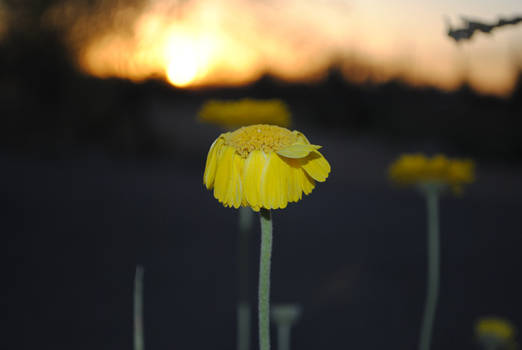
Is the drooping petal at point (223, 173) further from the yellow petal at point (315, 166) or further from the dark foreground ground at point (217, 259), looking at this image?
the dark foreground ground at point (217, 259)

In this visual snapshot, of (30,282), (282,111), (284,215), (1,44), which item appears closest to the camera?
(282,111)

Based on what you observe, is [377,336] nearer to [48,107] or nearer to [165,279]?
[165,279]

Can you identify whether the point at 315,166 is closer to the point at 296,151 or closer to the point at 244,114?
the point at 296,151

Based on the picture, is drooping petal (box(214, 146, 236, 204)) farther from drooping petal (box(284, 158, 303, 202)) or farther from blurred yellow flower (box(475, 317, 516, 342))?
blurred yellow flower (box(475, 317, 516, 342))

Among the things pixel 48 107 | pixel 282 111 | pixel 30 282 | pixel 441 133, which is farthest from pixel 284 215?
pixel 48 107

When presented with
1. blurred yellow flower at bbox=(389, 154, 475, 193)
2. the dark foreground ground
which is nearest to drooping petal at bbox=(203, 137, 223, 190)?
blurred yellow flower at bbox=(389, 154, 475, 193)

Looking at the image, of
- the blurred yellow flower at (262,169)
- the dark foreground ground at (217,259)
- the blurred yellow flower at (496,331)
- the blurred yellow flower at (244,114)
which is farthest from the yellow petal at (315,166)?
the dark foreground ground at (217,259)
